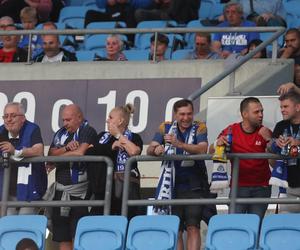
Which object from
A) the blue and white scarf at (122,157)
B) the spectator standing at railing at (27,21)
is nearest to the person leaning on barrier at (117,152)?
the blue and white scarf at (122,157)

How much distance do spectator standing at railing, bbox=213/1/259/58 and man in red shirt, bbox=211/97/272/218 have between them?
10.5 feet

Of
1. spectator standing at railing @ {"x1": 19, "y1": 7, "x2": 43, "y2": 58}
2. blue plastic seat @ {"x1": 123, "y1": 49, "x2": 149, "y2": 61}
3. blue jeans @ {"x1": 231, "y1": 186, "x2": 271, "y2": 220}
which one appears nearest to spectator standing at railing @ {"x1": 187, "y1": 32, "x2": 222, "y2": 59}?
blue plastic seat @ {"x1": 123, "y1": 49, "x2": 149, "y2": 61}

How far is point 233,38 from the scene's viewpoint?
19.5 m

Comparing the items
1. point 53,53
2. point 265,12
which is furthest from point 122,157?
point 265,12

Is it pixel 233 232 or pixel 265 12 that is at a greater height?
pixel 265 12

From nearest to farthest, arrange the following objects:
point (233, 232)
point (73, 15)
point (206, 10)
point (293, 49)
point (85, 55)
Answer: point (233, 232), point (293, 49), point (85, 55), point (206, 10), point (73, 15)

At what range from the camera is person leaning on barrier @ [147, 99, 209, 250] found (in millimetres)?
16281

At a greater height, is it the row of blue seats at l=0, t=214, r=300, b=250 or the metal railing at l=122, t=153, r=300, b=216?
the metal railing at l=122, t=153, r=300, b=216

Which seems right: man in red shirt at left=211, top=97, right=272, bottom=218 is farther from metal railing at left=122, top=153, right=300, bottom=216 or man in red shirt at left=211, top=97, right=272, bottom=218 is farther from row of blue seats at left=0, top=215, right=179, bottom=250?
row of blue seats at left=0, top=215, right=179, bottom=250

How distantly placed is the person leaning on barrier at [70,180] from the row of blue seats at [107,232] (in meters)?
0.49

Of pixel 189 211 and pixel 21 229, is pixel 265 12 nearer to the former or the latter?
pixel 189 211

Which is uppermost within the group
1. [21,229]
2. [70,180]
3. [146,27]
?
[146,27]

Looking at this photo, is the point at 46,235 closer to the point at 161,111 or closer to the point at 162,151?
the point at 162,151

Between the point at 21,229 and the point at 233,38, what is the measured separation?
14.4 feet
